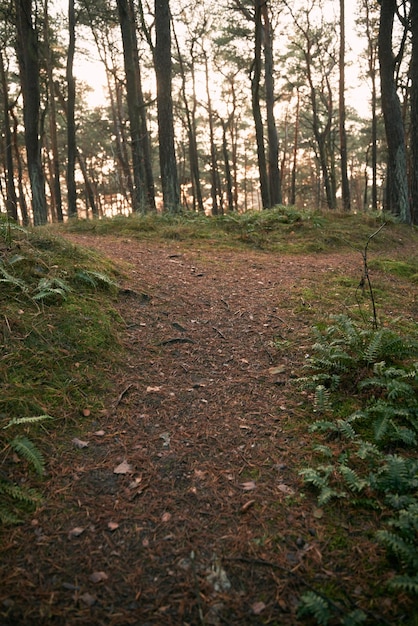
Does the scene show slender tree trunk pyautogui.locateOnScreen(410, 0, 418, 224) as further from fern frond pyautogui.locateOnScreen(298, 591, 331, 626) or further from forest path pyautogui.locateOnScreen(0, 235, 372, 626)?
fern frond pyautogui.locateOnScreen(298, 591, 331, 626)

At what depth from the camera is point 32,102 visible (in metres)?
11.2

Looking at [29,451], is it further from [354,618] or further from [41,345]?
[354,618]

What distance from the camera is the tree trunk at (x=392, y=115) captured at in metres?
11.2

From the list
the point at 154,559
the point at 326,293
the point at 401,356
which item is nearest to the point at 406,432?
the point at 401,356

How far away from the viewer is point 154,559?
82.4 inches

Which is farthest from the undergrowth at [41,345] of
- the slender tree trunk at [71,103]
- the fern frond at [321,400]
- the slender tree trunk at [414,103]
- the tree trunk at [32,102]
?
the slender tree trunk at [414,103]

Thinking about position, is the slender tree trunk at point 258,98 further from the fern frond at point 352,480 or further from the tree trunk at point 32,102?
the fern frond at point 352,480

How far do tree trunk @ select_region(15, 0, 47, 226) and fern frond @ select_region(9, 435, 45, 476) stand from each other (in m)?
9.95

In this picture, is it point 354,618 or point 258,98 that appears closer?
point 354,618

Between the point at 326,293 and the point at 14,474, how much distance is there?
14.7ft

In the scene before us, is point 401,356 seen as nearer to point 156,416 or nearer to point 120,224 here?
point 156,416

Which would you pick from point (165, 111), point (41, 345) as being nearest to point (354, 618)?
point (41, 345)

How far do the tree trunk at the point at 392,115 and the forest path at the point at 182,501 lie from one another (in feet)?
31.6

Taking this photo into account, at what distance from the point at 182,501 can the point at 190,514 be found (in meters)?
0.12
